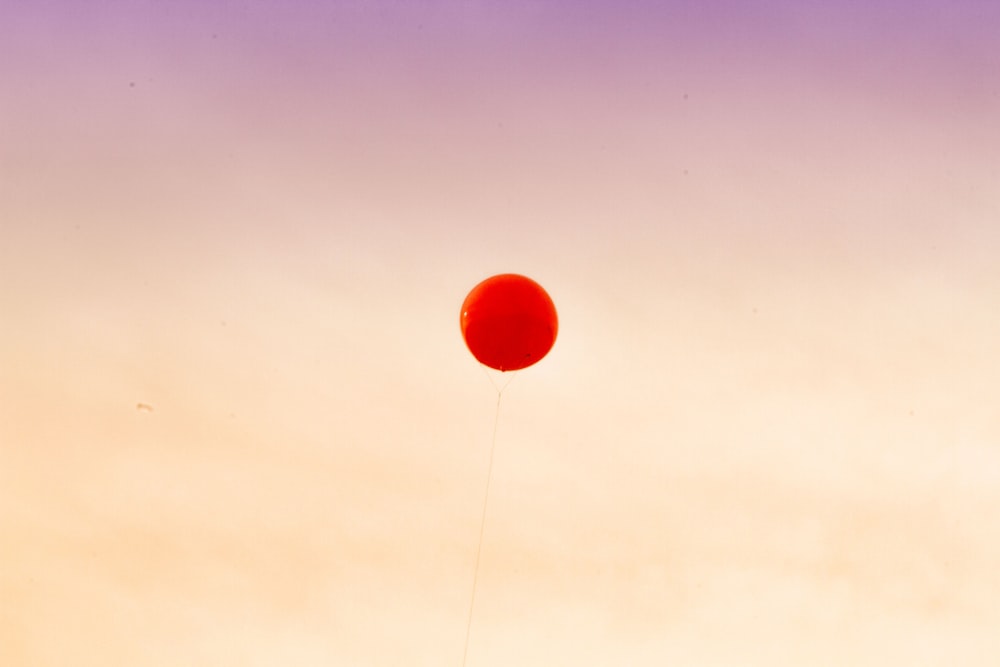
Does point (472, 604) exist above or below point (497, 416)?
below

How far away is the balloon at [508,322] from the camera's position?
374 inches

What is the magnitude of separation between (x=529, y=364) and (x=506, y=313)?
727mm

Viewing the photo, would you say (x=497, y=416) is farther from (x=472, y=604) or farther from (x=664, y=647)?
(x=664, y=647)

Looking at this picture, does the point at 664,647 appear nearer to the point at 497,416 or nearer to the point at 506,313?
the point at 497,416

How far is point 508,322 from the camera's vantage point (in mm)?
9500

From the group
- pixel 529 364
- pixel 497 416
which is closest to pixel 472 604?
pixel 497 416

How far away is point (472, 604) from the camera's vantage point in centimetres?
1265

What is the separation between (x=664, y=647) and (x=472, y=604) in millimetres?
2176

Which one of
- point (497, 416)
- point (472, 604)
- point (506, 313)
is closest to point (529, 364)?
point (506, 313)

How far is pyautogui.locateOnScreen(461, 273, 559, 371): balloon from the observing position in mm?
9508

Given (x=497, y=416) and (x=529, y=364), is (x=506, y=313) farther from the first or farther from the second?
(x=497, y=416)

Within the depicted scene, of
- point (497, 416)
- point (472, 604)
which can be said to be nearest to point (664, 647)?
point (472, 604)

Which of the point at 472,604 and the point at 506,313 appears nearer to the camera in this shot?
the point at 506,313

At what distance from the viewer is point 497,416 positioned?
41.2ft
